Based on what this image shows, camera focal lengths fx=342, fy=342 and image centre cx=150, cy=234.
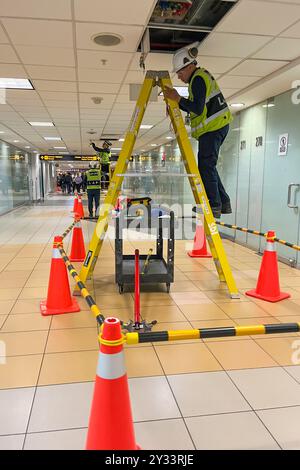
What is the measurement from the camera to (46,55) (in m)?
4.12

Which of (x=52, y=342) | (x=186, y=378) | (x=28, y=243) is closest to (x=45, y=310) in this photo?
(x=52, y=342)

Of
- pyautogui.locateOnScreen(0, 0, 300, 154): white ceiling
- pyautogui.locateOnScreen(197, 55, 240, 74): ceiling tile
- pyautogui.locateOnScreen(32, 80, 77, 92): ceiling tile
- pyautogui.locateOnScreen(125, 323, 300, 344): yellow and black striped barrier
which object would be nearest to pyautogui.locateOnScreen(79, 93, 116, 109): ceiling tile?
pyautogui.locateOnScreen(0, 0, 300, 154): white ceiling

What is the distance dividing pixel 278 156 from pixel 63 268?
419cm

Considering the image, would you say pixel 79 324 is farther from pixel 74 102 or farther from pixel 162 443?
pixel 74 102

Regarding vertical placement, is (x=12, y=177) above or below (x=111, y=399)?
above

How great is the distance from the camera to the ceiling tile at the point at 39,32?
3262mm

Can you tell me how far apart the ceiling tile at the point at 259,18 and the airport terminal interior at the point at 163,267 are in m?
0.02

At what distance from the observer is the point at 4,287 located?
4.16 m

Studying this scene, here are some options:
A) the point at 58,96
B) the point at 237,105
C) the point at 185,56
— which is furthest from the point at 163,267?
the point at 237,105

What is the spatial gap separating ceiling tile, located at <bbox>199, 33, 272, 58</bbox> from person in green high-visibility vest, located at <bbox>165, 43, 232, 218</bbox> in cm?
36

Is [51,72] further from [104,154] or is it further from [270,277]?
[104,154]

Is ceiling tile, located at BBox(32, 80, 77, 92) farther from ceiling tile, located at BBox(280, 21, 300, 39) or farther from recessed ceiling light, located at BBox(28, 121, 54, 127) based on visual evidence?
recessed ceiling light, located at BBox(28, 121, 54, 127)

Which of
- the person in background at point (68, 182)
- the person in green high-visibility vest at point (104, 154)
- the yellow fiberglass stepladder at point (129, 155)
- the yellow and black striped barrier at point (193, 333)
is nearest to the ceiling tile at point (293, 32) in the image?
the yellow fiberglass stepladder at point (129, 155)

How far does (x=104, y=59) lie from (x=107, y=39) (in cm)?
62
